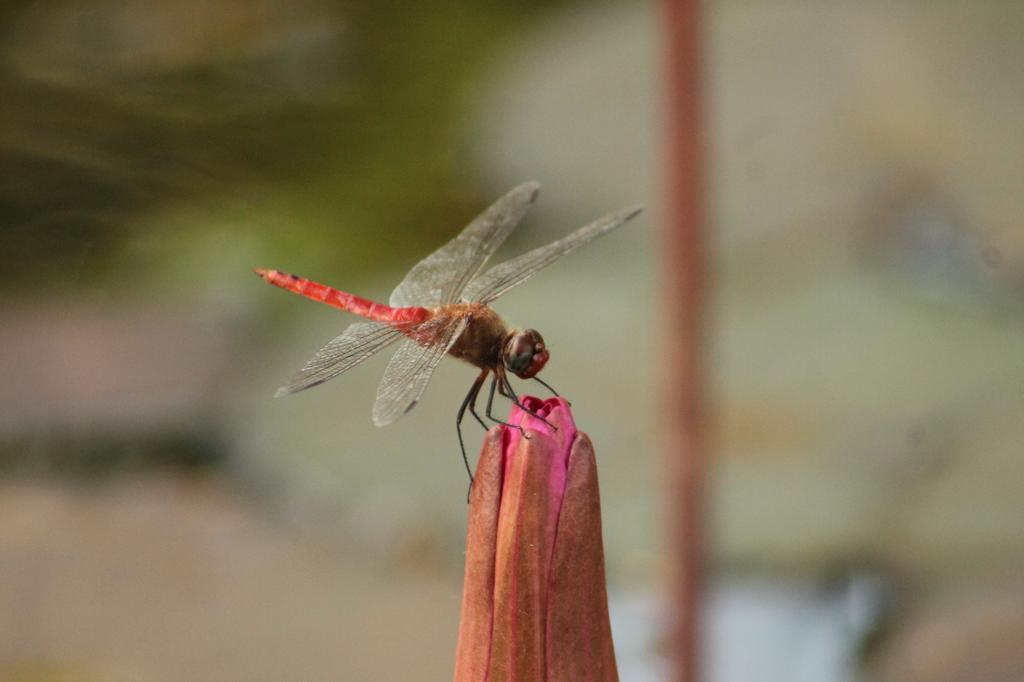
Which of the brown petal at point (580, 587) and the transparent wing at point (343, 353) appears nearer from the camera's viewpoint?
the brown petal at point (580, 587)

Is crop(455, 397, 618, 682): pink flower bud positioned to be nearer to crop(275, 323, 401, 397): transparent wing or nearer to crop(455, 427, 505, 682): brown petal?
crop(455, 427, 505, 682): brown petal

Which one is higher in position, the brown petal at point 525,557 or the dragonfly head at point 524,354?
the dragonfly head at point 524,354

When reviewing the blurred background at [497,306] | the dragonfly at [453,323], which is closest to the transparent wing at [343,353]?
the dragonfly at [453,323]

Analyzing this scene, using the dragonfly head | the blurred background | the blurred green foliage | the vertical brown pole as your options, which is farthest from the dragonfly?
the blurred green foliage

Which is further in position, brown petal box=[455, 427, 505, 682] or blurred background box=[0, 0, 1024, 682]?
blurred background box=[0, 0, 1024, 682]

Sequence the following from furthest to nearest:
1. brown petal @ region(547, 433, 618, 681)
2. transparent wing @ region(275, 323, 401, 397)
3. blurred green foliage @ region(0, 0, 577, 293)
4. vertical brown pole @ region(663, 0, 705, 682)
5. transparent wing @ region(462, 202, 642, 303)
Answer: blurred green foliage @ region(0, 0, 577, 293), vertical brown pole @ region(663, 0, 705, 682), transparent wing @ region(462, 202, 642, 303), transparent wing @ region(275, 323, 401, 397), brown petal @ region(547, 433, 618, 681)

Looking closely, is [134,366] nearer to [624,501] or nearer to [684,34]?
[624,501]

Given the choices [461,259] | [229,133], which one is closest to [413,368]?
[461,259]

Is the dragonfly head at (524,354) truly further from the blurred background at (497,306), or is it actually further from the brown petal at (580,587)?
the blurred background at (497,306)
